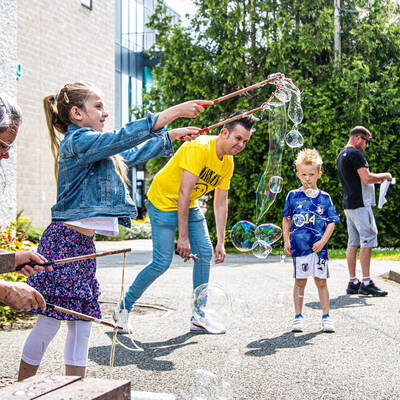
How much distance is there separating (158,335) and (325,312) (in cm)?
153

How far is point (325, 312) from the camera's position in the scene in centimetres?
496

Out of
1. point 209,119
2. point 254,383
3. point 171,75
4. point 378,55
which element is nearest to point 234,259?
point 209,119

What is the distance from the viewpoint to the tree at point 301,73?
523 inches

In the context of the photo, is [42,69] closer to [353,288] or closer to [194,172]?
[353,288]

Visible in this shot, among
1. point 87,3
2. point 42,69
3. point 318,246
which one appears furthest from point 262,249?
point 87,3

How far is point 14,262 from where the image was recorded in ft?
6.43

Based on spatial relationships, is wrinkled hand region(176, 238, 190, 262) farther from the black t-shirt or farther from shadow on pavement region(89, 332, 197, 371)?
the black t-shirt

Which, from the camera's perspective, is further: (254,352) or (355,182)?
(355,182)

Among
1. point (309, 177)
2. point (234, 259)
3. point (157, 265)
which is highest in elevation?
point (309, 177)

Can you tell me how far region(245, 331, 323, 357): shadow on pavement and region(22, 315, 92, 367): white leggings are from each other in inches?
64.8

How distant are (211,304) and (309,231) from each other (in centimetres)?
142

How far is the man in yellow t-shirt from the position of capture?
4.52 metres

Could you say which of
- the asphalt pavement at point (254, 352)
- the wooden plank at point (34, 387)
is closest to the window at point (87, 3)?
the asphalt pavement at point (254, 352)

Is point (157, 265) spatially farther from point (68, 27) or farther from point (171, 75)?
point (68, 27)
